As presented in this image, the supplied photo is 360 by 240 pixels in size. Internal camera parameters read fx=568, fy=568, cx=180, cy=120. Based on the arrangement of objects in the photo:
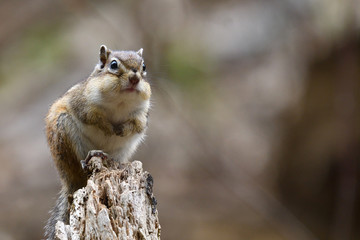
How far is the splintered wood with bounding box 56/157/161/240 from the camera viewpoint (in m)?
2.89

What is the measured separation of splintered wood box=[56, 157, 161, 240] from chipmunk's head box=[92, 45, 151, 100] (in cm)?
69

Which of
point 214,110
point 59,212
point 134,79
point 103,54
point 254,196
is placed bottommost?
point 59,212

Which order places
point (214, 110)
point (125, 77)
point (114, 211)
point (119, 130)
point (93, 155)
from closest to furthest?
1. point (114, 211)
2. point (93, 155)
3. point (125, 77)
4. point (119, 130)
5. point (214, 110)

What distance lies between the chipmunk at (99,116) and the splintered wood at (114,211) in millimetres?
604

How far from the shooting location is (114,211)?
2.96 m

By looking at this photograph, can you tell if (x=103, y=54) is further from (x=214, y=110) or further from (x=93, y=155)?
(x=214, y=110)

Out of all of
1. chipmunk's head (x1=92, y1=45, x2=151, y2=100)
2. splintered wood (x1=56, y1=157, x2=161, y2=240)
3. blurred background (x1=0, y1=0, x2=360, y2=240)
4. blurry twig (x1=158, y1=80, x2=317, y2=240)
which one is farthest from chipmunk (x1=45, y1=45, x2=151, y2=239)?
blurry twig (x1=158, y1=80, x2=317, y2=240)

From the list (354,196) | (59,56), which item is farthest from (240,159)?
(59,56)

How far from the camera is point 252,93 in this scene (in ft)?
32.4

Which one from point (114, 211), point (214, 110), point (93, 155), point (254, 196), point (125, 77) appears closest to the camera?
point (114, 211)

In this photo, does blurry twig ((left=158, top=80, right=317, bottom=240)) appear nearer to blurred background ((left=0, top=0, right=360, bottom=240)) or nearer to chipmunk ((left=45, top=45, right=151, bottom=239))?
blurred background ((left=0, top=0, right=360, bottom=240))

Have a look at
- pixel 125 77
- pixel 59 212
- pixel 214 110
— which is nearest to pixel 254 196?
pixel 214 110

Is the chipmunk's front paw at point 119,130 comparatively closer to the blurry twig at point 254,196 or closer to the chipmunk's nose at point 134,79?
the chipmunk's nose at point 134,79

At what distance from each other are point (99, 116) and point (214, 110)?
16.1 feet
